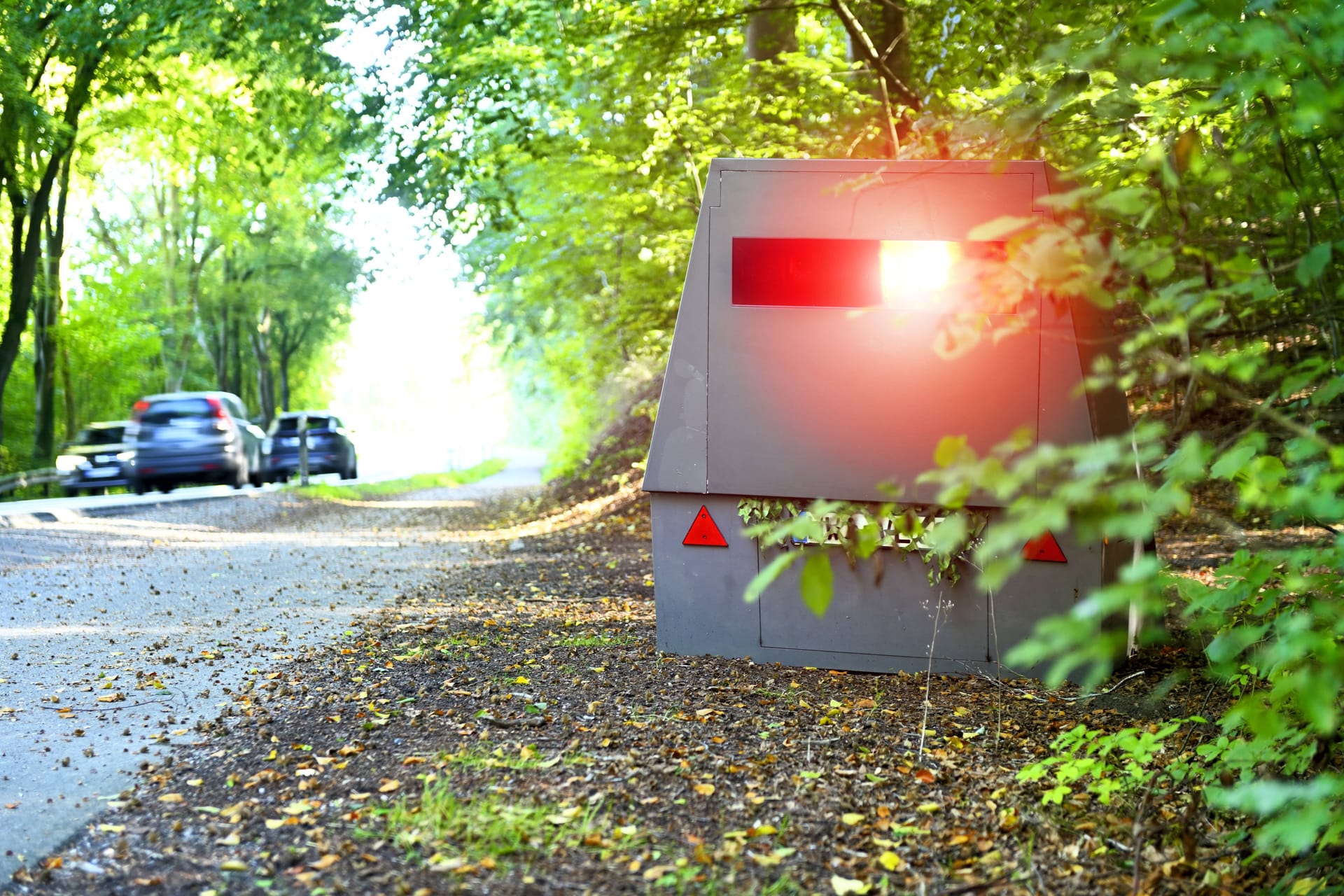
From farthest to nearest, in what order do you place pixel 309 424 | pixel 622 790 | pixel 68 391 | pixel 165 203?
pixel 165 203 → pixel 68 391 → pixel 309 424 → pixel 622 790

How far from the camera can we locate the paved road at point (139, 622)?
438 cm

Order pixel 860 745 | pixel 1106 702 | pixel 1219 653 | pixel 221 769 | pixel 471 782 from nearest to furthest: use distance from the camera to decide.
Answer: pixel 1219 653 < pixel 471 782 < pixel 221 769 < pixel 860 745 < pixel 1106 702

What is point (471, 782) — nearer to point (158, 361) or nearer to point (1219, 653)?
point (1219, 653)

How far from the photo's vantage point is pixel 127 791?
4051 mm

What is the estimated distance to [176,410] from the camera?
68.1 feet

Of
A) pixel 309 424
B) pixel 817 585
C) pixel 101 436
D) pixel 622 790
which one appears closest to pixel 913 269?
pixel 622 790

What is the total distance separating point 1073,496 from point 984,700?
3.72m

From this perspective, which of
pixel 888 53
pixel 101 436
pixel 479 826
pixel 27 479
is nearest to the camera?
pixel 479 826

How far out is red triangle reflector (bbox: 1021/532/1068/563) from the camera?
5.63 m

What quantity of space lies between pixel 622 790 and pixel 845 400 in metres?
2.48

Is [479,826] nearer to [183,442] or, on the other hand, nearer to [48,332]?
[183,442]

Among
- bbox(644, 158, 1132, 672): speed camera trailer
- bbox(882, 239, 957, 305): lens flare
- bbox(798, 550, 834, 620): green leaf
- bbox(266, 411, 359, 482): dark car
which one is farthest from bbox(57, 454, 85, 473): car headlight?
bbox(798, 550, 834, 620): green leaf

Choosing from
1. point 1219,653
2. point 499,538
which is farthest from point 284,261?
point 1219,653

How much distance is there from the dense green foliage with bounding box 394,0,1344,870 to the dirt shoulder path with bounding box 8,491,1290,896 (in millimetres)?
453
